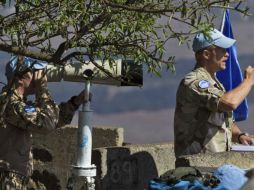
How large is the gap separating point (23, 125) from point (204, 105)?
1.38m

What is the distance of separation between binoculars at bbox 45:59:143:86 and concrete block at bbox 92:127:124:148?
314cm

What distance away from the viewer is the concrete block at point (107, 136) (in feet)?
32.2

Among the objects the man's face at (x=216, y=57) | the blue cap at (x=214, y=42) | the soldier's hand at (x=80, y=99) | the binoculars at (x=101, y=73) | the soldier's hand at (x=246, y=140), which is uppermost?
the blue cap at (x=214, y=42)

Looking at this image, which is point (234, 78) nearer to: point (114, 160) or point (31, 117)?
point (114, 160)

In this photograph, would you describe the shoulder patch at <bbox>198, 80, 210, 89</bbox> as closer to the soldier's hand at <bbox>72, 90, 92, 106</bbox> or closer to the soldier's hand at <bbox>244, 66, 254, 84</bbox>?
the soldier's hand at <bbox>244, 66, 254, 84</bbox>

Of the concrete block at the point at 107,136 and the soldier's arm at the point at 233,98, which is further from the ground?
the soldier's arm at the point at 233,98

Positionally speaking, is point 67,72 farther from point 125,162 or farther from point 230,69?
point 230,69

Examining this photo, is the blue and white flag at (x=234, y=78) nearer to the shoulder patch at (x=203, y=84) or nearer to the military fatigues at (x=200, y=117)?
the military fatigues at (x=200, y=117)

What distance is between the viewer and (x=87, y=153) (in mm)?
6457

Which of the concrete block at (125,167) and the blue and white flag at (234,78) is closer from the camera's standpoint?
the concrete block at (125,167)

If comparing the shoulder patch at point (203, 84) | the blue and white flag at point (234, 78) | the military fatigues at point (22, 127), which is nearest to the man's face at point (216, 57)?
the shoulder patch at point (203, 84)

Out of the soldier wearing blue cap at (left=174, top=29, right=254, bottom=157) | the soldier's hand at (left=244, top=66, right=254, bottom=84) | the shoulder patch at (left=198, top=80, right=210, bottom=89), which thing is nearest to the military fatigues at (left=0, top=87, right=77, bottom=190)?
the soldier wearing blue cap at (left=174, top=29, right=254, bottom=157)

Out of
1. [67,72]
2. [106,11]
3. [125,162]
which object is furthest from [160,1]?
[125,162]

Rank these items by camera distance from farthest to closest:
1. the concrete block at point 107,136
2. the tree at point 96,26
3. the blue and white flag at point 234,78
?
the concrete block at point 107,136
the blue and white flag at point 234,78
the tree at point 96,26
